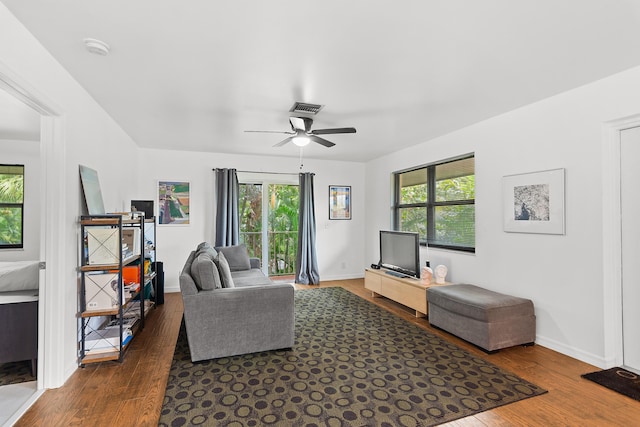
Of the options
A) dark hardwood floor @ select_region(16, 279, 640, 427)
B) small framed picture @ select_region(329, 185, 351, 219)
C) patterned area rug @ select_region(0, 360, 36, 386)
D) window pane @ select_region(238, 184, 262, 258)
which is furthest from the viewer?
small framed picture @ select_region(329, 185, 351, 219)

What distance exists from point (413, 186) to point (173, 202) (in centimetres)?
403

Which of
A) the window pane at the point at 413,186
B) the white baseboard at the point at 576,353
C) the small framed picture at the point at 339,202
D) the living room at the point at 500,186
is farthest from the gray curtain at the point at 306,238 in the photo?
the white baseboard at the point at 576,353

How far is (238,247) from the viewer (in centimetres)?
502

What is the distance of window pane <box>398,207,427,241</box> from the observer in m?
4.98

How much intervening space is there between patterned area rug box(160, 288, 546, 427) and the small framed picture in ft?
10.7

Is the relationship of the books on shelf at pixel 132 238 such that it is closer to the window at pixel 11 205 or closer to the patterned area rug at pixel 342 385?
the patterned area rug at pixel 342 385

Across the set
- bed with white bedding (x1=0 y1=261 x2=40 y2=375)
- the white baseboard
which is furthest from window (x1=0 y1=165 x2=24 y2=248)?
the white baseboard

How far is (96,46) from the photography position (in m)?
2.11

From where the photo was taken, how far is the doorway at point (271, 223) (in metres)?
5.92

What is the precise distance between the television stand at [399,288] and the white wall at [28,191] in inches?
197

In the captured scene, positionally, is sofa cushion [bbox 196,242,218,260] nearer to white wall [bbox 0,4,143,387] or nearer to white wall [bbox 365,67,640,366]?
white wall [bbox 0,4,143,387]

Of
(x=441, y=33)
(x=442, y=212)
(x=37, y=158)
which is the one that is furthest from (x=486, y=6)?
(x=37, y=158)

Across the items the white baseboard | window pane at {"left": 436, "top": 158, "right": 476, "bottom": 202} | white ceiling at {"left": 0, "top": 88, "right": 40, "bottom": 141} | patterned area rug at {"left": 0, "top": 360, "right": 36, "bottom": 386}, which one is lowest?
patterned area rug at {"left": 0, "top": 360, "right": 36, "bottom": 386}

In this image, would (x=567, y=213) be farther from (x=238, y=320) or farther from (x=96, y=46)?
(x=96, y=46)
